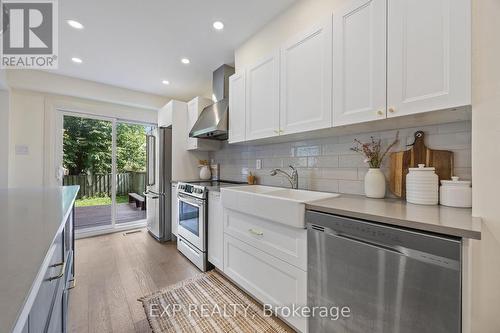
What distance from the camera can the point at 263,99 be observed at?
2.14m

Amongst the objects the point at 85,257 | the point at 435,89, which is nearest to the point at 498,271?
the point at 435,89

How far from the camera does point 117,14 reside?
80.2 inches

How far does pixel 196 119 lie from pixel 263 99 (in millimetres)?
1394

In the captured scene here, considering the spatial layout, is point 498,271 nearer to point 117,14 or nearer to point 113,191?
point 117,14

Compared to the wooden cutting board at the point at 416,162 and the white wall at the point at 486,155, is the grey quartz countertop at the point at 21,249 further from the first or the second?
the wooden cutting board at the point at 416,162

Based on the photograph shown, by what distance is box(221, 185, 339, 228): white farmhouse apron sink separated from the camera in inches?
53.9

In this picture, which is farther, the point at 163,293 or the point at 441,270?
the point at 163,293

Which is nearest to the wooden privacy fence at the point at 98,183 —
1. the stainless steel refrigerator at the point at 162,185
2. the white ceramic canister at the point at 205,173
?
the stainless steel refrigerator at the point at 162,185

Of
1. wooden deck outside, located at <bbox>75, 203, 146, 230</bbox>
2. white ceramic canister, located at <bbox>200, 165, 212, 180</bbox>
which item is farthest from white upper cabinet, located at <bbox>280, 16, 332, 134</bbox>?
wooden deck outside, located at <bbox>75, 203, 146, 230</bbox>

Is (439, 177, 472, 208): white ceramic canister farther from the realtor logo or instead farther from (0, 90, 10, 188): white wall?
(0, 90, 10, 188): white wall

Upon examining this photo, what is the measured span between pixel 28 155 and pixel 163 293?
308 cm

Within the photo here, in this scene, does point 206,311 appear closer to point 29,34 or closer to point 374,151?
point 374,151

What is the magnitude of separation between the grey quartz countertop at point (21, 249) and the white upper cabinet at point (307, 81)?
1658 mm

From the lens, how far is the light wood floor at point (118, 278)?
163 centimetres
